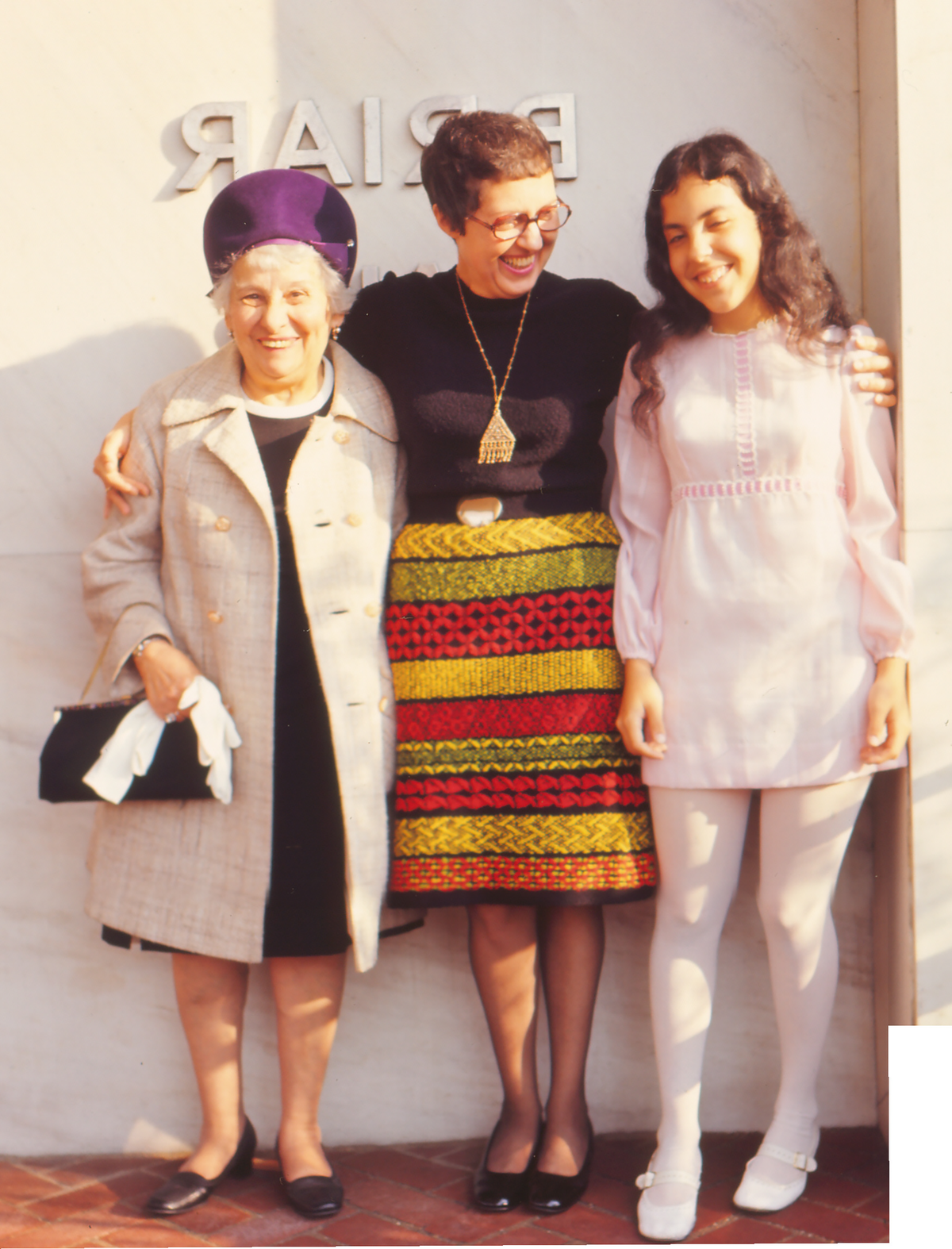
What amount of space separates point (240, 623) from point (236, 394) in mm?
525

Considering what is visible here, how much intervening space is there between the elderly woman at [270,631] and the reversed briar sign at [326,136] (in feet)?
1.34

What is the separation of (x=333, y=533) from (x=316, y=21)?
1420 mm

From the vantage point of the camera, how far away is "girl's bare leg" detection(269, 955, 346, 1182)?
2.73 meters

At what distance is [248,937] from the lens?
260 centimetres

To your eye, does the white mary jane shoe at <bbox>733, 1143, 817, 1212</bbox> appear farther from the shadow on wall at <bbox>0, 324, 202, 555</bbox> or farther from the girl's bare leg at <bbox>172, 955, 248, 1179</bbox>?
the shadow on wall at <bbox>0, 324, 202, 555</bbox>

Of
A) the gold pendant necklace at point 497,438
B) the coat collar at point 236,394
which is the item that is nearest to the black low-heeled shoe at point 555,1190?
the gold pendant necklace at point 497,438

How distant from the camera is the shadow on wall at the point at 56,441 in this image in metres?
3.10

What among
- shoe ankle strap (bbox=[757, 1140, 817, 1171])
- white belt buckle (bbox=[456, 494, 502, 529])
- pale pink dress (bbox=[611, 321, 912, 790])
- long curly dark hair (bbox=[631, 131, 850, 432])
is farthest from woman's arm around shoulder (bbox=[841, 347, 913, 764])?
shoe ankle strap (bbox=[757, 1140, 817, 1171])

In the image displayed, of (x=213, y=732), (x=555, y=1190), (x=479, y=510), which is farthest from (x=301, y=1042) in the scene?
(x=479, y=510)

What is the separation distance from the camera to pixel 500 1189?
2.64 meters

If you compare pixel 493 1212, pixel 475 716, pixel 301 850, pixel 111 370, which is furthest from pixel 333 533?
A: pixel 493 1212

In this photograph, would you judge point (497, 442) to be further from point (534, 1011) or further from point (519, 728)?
point (534, 1011)

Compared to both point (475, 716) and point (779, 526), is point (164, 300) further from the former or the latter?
point (779, 526)

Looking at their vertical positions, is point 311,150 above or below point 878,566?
above
